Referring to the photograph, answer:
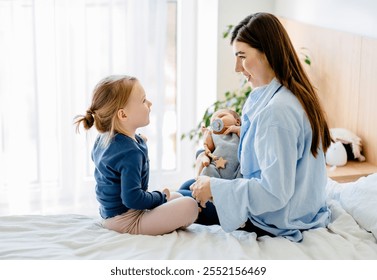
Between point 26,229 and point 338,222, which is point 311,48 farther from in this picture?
point 26,229

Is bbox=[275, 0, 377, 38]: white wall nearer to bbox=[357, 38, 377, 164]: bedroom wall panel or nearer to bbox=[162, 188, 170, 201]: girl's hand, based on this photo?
bbox=[357, 38, 377, 164]: bedroom wall panel

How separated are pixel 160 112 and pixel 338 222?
5.57 ft

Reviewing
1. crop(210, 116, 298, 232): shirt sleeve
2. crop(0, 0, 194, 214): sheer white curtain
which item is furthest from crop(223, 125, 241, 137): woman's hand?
crop(0, 0, 194, 214): sheer white curtain

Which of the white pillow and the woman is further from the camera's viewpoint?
the white pillow

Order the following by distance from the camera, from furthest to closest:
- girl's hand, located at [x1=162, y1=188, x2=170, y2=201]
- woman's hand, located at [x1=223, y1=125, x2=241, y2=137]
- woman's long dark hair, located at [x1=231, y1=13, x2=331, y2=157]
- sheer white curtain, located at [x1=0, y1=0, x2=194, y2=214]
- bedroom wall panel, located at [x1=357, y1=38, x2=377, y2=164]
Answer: sheer white curtain, located at [x1=0, y1=0, x2=194, y2=214] → bedroom wall panel, located at [x1=357, y1=38, x2=377, y2=164] → woman's hand, located at [x1=223, y1=125, x2=241, y2=137] → girl's hand, located at [x1=162, y1=188, x2=170, y2=201] → woman's long dark hair, located at [x1=231, y1=13, x2=331, y2=157]

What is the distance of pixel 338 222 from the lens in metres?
2.03

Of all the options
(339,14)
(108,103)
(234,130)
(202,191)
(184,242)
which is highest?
Result: (339,14)

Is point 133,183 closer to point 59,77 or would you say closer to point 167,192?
point 167,192

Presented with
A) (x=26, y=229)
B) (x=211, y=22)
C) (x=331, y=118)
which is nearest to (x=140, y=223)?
(x=26, y=229)

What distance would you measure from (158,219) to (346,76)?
145 cm

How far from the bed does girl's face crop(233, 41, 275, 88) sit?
475 millimetres


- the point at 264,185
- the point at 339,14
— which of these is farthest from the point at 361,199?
the point at 339,14

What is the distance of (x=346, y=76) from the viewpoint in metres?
3.01

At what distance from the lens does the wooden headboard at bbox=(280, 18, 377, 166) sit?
9.36ft
